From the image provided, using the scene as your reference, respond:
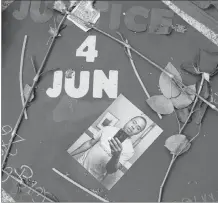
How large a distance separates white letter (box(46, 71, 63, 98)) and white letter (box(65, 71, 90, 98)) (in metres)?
0.02

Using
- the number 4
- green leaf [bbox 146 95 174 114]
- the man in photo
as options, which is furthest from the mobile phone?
the number 4

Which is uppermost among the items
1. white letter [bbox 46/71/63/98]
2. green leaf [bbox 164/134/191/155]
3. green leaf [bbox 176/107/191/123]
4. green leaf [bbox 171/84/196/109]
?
white letter [bbox 46/71/63/98]

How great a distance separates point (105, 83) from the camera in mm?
1000

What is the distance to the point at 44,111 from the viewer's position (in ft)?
3.23

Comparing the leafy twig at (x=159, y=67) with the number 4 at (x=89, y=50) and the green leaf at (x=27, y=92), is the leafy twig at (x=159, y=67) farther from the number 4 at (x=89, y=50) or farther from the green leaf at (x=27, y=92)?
the green leaf at (x=27, y=92)

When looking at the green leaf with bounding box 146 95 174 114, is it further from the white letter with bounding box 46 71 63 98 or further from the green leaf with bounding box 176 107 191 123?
the white letter with bounding box 46 71 63 98

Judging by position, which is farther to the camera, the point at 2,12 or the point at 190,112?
the point at 2,12

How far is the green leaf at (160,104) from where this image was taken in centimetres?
96

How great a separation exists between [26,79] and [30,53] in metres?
0.08

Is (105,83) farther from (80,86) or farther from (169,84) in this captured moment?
(169,84)

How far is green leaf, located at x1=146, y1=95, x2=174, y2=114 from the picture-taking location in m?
0.96

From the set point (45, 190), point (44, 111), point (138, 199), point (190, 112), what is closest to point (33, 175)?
point (45, 190)

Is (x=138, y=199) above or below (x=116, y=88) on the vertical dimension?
below

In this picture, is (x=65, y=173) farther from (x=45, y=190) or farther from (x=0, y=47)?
(x=0, y=47)
